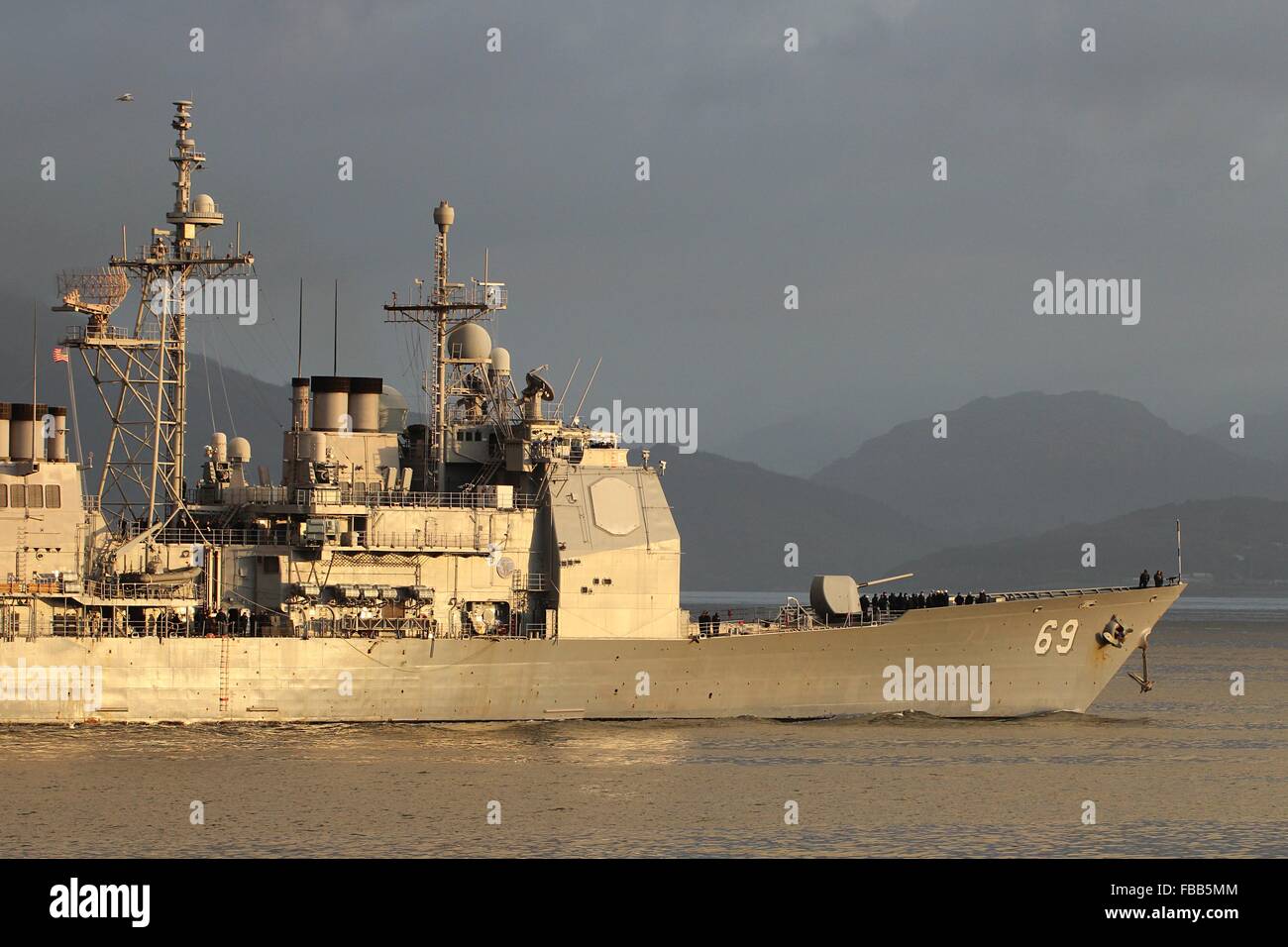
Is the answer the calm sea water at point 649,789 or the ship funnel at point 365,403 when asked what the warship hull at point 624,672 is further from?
the ship funnel at point 365,403

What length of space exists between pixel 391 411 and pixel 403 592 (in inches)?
192

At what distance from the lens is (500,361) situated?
3975 centimetres

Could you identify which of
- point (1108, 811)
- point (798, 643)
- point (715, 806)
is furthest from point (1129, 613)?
point (715, 806)

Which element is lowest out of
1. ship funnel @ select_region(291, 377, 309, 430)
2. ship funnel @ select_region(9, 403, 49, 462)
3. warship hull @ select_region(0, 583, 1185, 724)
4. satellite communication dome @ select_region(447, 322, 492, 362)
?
warship hull @ select_region(0, 583, 1185, 724)

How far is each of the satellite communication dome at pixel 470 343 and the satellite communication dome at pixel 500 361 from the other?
30cm

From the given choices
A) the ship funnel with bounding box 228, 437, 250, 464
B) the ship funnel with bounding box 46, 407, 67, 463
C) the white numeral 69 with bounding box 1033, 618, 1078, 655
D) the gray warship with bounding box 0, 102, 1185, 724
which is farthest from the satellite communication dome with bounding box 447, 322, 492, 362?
the white numeral 69 with bounding box 1033, 618, 1078, 655

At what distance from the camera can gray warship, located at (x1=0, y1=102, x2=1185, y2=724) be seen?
3397 centimetres

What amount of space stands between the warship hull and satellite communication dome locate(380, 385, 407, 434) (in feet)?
18.9

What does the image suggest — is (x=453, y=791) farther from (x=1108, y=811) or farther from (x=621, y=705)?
(x=1108, y=811)

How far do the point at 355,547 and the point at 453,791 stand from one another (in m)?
8.28

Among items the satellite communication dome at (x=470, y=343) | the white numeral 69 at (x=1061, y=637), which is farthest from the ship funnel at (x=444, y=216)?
the white numeral 69 at (x=1061, y=637)

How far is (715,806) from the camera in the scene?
27.7 meters

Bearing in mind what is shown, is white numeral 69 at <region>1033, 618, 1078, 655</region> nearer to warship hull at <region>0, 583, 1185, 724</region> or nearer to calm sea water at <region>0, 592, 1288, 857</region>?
warship hull at <region>0, 583, 1185, 724</region>

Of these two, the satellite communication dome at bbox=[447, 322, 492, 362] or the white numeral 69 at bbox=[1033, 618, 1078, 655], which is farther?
the satellite communication dome at bbox=[447, 322, 492, 362]
